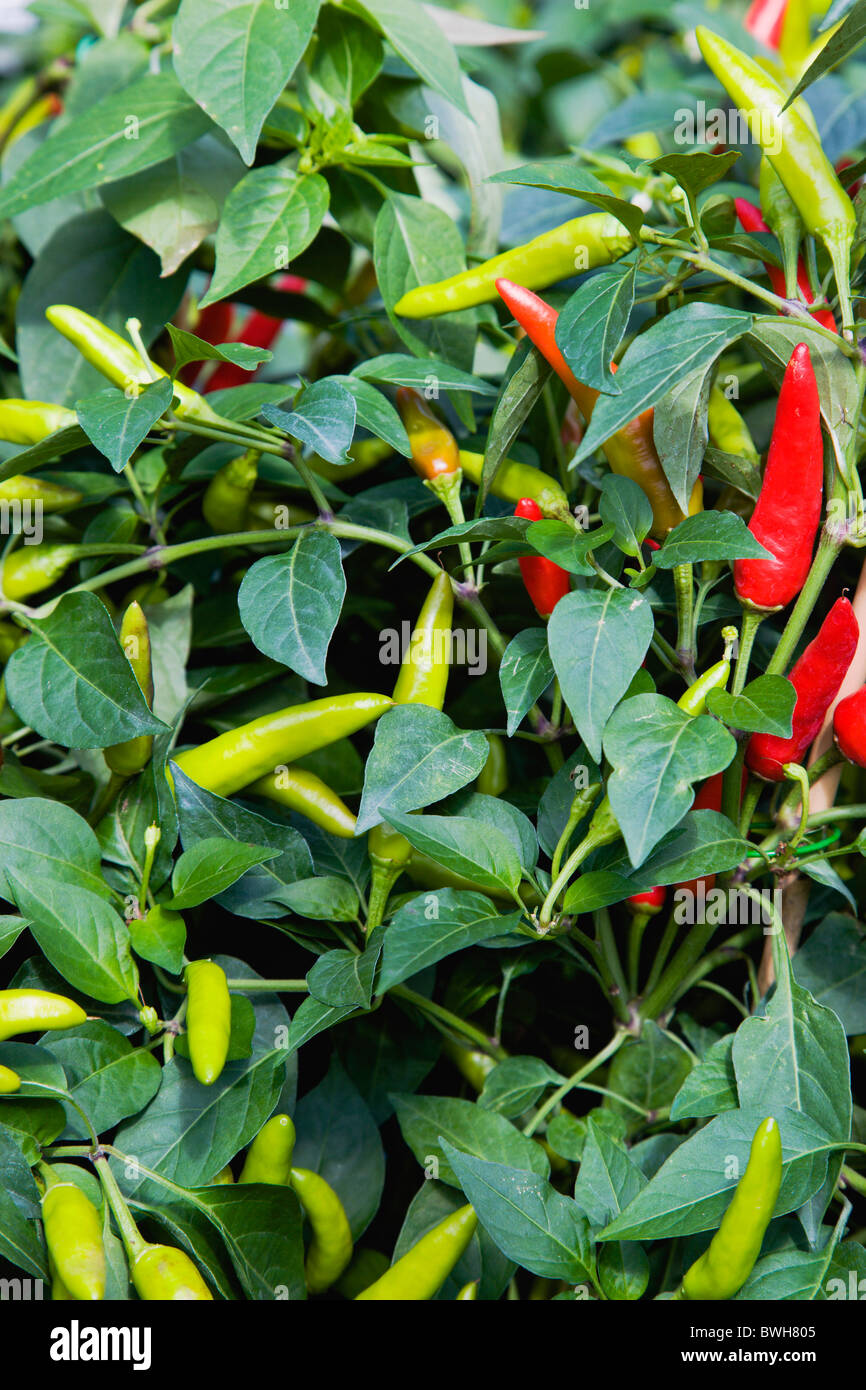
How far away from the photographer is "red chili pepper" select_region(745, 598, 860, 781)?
22.0 inches

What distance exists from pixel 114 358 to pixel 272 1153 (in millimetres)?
437

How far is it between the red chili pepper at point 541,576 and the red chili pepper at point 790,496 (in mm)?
90

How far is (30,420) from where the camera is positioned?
0.66 metres

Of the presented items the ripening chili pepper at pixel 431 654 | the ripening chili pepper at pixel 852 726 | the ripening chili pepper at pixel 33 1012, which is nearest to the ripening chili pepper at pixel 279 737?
the ripening chili pepper at pixel 431 654

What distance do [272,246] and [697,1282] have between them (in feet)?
2.03

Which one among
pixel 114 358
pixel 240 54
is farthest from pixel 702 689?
pixel 240 54

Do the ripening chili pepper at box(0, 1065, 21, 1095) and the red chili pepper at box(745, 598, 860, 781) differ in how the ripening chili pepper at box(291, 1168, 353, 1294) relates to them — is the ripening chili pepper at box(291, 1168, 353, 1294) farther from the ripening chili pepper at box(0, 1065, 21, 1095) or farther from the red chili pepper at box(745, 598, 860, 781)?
the red chili pepper at box(745, 598, 860, 781)

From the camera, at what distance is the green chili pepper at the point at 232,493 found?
0.69 metres

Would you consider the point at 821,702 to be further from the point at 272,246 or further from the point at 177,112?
the point at 177,112

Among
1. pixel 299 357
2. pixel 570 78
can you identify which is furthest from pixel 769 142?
pixel 570 78

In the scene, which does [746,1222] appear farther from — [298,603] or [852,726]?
[298,603]

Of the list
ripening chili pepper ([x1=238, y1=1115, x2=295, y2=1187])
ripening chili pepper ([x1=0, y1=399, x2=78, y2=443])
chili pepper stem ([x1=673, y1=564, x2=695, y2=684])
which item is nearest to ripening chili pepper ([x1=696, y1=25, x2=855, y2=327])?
chili pepper stem ([x1=673, y1=564, x2=695, y2=684])

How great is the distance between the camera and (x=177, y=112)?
77 cm

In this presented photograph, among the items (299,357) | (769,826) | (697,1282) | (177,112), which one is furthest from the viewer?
(299,357)
